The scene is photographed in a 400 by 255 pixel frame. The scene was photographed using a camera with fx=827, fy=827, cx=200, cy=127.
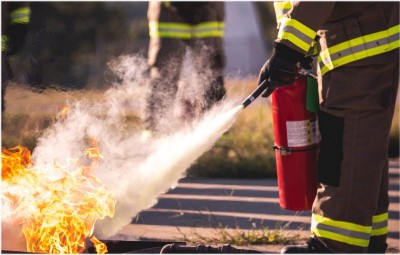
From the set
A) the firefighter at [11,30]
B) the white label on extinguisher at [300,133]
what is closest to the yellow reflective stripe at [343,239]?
the white label on extinguisher at [300,133]

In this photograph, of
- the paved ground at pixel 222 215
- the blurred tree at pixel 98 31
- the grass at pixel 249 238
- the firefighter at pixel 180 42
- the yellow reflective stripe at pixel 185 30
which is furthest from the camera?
the blurred tree at pixel 98 31

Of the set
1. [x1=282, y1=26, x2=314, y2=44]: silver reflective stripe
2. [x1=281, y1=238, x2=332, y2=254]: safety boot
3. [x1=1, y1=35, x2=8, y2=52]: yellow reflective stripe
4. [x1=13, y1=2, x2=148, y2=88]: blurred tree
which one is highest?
[x1=13, y1=2, x2=148, y2=88]: blurred tree

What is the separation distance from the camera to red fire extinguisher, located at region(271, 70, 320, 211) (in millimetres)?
4051

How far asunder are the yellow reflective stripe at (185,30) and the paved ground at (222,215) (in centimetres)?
151

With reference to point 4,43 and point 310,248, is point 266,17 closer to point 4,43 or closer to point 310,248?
point 4,43

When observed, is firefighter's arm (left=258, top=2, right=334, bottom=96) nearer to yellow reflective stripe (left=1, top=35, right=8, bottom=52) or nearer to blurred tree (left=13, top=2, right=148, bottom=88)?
yellow reflective stripe (left=1, top=35, right=8, bottom=52)

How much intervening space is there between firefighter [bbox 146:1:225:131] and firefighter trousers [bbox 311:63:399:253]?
2.89 m

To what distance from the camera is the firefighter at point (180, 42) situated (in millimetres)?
7090

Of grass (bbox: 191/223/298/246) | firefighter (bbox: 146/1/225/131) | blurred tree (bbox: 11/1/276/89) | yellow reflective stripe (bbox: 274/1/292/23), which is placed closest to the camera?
yellow reflective stripe (bbox: 274/1/292/23)

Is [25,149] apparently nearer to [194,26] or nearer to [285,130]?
[285,130]

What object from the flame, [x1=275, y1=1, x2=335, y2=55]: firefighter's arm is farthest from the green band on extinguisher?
the flame

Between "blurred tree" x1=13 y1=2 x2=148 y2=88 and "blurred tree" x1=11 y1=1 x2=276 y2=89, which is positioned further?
"blurred tree" x1=11 y1=1 x2=276 y2=89

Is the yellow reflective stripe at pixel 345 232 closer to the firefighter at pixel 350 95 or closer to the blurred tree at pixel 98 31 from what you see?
the firefighter at pixel 350 95

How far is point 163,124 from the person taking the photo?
591cm
